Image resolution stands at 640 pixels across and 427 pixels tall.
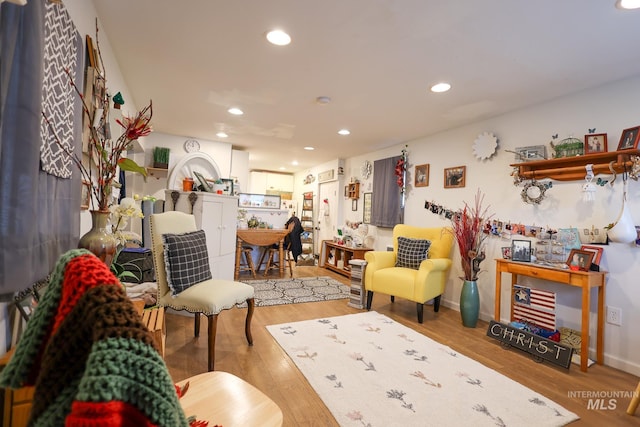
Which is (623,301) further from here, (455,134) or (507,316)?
(455,134)

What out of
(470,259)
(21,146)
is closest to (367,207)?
(470,259)

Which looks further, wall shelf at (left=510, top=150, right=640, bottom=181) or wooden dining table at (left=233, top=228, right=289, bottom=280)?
wooden dining table at (left=233, top=228, right=289, bottom=280)

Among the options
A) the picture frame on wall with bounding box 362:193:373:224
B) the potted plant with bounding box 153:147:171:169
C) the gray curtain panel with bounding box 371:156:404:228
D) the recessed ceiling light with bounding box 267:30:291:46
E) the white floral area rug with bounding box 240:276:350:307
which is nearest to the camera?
the recessed ceiling light with bounding box 267:30:291:46

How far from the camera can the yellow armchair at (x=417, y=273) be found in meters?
3.06

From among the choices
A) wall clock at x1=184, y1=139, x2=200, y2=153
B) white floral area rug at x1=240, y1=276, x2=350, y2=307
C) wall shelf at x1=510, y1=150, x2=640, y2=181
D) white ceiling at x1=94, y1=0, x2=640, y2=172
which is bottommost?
white floral area rug at x1=240, y1=276, x2=350, y2=307

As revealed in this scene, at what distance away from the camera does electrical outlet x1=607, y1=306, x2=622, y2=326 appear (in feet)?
7.64

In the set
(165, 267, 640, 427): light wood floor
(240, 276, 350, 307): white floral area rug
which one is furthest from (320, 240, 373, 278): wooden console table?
(165, 267, 640, 427): light wood floor

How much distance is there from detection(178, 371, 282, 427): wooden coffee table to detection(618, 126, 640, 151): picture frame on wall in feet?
9.60

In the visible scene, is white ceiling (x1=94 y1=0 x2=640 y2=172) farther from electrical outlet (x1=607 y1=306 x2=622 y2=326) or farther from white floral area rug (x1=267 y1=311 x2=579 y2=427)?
white floral area rug (x1=267 y1=311 x2=579 y2=427)

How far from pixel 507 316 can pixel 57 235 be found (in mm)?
3622

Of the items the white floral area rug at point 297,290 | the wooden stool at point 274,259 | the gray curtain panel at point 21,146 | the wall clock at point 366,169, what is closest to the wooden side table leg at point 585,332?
the white floral area rug at point 297,290

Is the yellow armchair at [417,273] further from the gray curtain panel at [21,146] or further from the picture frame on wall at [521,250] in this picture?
the gray curtain panel at [21,146]

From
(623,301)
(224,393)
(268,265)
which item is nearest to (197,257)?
(224,393)

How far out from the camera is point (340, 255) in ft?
17.9
